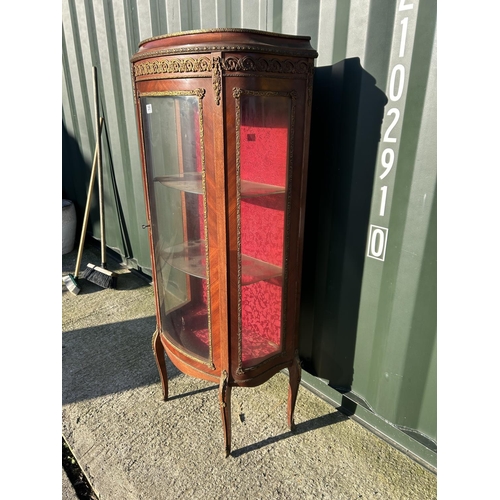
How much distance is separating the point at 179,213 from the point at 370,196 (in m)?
1.02

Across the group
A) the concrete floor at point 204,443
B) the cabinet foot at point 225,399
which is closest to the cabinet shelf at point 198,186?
the cabinet foot at point 225,399

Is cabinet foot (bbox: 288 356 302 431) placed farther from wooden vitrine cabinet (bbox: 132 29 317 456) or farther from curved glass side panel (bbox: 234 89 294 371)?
curved glass side panel (bbox: 234 89 294 371)

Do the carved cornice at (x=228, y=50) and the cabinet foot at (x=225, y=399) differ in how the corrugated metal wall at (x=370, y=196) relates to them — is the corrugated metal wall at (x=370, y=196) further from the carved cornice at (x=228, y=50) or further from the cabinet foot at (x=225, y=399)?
the cabinet foot at (x=225, y=399)

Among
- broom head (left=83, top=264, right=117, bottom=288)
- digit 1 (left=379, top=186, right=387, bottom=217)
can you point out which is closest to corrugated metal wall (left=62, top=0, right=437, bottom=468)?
digit 1 (left=379, top=186, right=387, bottom=217)

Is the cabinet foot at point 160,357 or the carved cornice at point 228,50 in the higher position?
the carved cornice at point 228,50

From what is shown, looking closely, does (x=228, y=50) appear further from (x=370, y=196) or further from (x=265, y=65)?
(x=370, y=196)

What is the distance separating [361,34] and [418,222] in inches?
37.6

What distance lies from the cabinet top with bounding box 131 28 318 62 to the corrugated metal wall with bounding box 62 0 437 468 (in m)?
0.39

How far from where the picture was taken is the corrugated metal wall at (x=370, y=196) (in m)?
1.75

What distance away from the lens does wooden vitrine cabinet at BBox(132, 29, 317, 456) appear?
1557mm

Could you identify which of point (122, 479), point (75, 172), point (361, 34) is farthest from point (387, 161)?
point (75, 172)

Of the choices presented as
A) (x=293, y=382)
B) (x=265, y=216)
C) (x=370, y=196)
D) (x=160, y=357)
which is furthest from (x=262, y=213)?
(x=160, y=357)

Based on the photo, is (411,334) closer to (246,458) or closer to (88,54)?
(246,458)

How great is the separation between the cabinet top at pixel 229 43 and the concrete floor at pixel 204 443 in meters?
2.08
